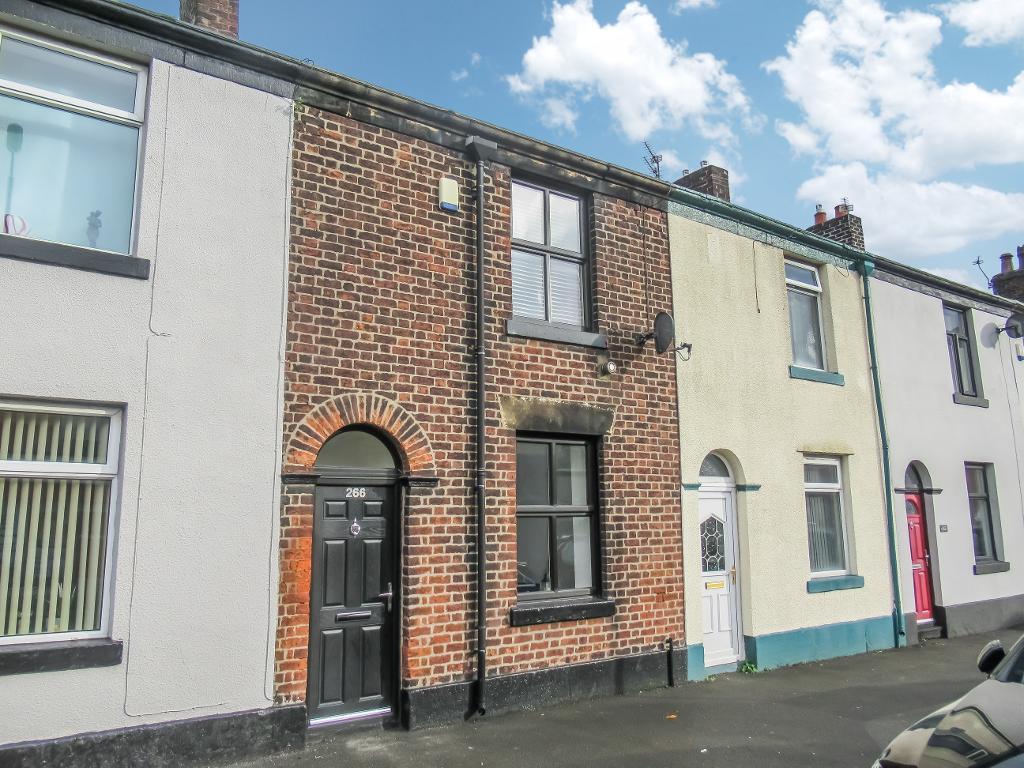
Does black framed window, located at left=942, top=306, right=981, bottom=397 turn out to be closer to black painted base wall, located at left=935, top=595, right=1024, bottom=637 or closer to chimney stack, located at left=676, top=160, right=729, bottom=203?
black painted base wall, located at left=935, top=595, right=1024, bottom=637

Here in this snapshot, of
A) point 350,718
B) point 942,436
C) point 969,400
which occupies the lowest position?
point 350,718

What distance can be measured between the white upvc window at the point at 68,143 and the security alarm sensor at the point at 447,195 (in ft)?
9.14

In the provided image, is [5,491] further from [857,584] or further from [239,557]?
[857,584]

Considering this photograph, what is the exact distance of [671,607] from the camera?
28.5ft

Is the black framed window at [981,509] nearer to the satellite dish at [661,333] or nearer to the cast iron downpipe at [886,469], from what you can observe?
the cast iron downpipe at [886,469]

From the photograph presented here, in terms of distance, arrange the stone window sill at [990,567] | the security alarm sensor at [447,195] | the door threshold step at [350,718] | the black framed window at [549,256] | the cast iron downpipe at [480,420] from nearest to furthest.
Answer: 1. the door threshold step at [350,718]
2. the cast iron downpipe at [480,420]
3. the security alarm sensor at [447,195]
4. the black framed window at [549,256]
5. the stone window sill at [990,567]

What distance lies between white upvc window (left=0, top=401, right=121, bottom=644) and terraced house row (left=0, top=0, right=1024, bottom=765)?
0.02m

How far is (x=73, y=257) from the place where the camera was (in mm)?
5820

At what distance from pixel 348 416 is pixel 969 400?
1172 cm

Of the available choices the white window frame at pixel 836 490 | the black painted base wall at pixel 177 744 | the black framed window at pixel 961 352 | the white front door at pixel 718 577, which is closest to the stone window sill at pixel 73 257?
the black painted base wall at pixel 177 744

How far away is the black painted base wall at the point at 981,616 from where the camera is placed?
12133 millimetres

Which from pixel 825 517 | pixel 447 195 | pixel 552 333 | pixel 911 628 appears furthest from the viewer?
pixel 911 628

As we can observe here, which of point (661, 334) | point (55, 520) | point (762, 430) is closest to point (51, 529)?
point (55, 520)

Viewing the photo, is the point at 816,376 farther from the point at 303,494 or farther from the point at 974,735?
the point at 303,494
